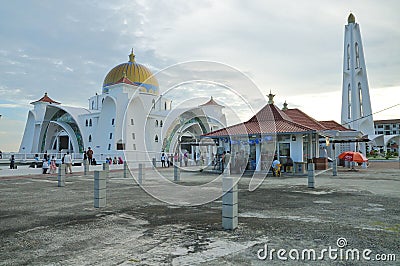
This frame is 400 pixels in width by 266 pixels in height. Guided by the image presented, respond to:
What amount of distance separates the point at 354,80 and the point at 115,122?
1248 inches

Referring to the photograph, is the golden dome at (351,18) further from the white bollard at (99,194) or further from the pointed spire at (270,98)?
the white bollard at (99,194)

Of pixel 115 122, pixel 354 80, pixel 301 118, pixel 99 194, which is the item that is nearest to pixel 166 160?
pixel 115 122

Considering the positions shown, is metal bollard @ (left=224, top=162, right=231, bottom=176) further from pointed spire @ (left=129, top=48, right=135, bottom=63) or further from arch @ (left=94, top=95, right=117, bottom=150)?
pointed spire @ (left=129, top=48, right=135, bottom=63)

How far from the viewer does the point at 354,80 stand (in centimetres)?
4166

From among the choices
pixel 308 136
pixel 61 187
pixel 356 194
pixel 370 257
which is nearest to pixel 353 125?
pixel 308 136

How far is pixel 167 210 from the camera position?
7.75 metres

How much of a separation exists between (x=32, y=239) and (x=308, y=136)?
63.7 ft

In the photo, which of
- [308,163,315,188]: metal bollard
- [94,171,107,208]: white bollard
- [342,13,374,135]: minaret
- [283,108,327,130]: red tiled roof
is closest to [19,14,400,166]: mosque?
[342,13,374,135]: minaret

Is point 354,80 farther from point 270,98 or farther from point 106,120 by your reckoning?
point 106,120

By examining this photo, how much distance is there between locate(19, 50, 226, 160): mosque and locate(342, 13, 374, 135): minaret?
18.4 metres

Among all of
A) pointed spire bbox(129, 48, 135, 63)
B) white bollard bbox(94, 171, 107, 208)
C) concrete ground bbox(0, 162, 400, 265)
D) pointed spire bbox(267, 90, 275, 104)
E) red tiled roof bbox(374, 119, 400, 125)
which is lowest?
concrete ground bbox(0, 162, 400, 265)

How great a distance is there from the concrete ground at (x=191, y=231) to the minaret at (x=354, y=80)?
36.8m

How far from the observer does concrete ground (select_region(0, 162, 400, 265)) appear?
14.1 feet

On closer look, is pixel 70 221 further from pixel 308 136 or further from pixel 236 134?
pixel 308 136
